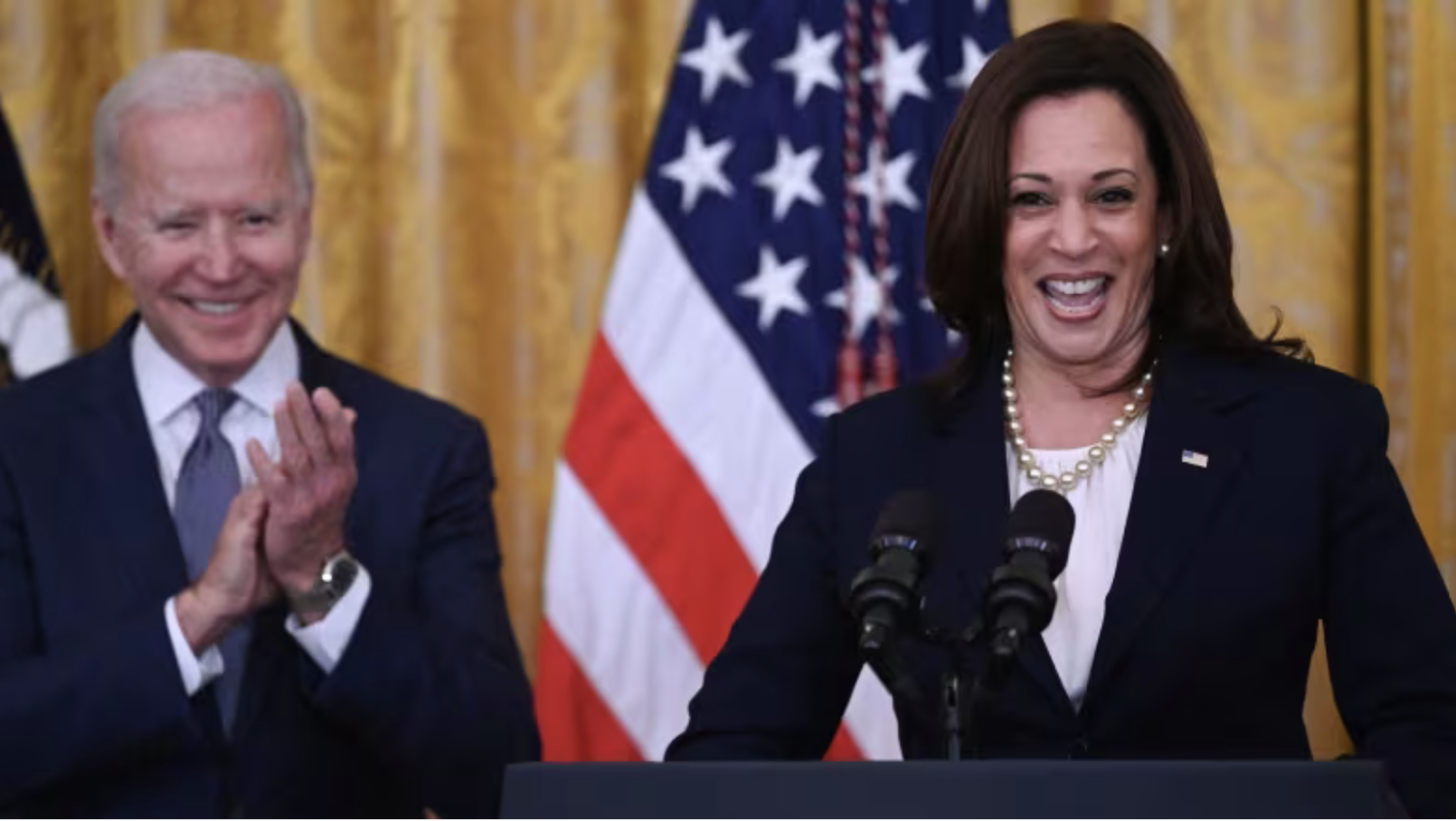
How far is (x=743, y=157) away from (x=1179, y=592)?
5.51 ft

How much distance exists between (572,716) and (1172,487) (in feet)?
5.52

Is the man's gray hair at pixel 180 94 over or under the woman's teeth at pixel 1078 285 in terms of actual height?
over

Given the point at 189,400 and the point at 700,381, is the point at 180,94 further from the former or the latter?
the point at 700,381

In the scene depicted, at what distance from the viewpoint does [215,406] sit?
2830 mm

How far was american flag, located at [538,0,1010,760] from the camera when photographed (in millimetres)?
3682

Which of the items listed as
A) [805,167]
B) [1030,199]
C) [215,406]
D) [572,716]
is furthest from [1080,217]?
[572,716]

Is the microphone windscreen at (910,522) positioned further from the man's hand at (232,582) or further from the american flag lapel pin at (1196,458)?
the man's hand at (232,582)

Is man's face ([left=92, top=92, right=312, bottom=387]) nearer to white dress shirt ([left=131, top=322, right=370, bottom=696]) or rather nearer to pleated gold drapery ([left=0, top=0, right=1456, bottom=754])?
white dress shirt ([left=131, top=322, right=370, bottom=696])

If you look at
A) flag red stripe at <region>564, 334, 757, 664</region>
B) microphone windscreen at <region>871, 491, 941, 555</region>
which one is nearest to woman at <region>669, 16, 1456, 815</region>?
microphone windscreen at <region>871, 491, 941, 555</region>

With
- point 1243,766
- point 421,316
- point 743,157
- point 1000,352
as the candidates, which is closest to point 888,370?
point 743,157

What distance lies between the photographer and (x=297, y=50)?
3.90 meters

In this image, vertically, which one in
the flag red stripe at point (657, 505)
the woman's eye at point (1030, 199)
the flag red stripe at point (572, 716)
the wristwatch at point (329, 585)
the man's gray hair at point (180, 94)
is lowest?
the flag red stripe at point (572, 716)

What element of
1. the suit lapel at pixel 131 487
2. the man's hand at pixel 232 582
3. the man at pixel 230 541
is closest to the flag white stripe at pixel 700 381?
the man at pixel 230 541

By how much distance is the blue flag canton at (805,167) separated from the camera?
A: 12.1ft
